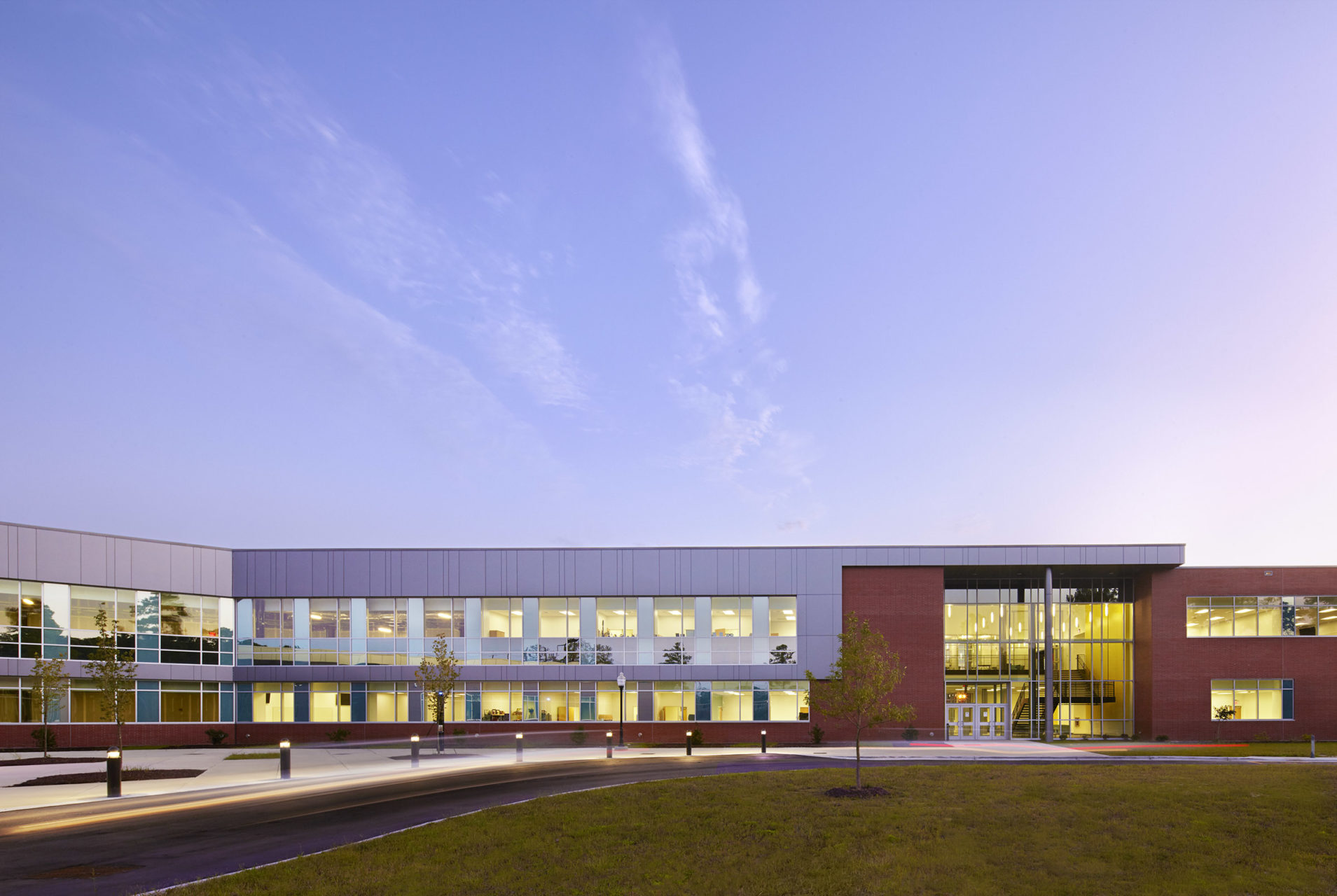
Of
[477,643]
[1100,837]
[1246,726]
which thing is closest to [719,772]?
[1100,837]

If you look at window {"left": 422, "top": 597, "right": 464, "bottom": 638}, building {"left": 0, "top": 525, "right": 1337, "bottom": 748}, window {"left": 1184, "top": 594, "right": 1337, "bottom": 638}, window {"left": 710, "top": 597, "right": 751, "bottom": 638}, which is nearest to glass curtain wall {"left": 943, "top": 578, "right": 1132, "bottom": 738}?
building {"left": 0, "top": 525, "right": 1337, "bottom": 748}

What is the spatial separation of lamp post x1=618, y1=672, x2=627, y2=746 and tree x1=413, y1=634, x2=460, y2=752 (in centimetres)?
747

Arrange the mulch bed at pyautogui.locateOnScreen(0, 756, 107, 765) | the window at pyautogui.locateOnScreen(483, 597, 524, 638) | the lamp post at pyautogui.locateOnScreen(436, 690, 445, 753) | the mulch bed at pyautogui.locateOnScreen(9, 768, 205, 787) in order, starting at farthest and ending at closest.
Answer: the window at pyautogui.locateOnScreen(483, 597, 524, 638) < the lamp post at pyautogui.locateOnScreen(436, 690, 445, 753) < the mulch bed at pyautogui.locateOnScreen(0, 756, 107, 765) < the mulch bed at pyautogui.locateOnScreen(9, 768, 205, 787)

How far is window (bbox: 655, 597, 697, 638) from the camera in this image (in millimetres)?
43000

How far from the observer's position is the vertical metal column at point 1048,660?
144 ft

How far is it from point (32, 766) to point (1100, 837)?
31879 millimetres

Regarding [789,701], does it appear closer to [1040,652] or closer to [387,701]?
[1040,652]

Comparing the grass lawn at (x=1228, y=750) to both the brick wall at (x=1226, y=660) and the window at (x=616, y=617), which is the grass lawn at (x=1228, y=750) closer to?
the brick wall at (x=1226, y=660)

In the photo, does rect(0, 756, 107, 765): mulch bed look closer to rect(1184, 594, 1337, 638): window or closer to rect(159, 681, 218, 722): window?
rect(159, 681, 218, 722): window

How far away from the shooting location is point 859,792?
63.8ft

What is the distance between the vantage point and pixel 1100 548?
43062mm

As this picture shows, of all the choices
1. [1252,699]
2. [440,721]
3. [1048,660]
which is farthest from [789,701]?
[1252,699]

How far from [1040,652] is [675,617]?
19.7m

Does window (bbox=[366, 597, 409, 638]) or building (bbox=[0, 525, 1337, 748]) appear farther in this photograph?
window (bbox=[366, 597, 409, 638])
